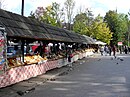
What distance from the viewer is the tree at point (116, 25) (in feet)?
407

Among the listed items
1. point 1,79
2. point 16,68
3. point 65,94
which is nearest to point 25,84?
point 16,68

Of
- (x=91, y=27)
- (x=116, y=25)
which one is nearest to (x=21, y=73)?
(x=91, y=27)

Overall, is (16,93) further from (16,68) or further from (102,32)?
(102,32)

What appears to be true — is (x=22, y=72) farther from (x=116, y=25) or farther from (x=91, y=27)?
(x=116, y=25)

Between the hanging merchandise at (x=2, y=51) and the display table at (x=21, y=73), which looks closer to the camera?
the hanging merchandise at (x=2, y=51)

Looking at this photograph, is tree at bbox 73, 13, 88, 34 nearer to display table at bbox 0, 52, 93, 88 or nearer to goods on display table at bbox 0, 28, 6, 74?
display table at bbox 0, 52, 93, 88

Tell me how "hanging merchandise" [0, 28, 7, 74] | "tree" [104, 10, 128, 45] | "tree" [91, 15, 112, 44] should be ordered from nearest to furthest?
"hanging merchandise" [0, 28, 7, 74] → "tree" [91, 15, 112, 44] → "tree" [104, 10, 128, 45]

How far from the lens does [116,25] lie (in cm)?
12738

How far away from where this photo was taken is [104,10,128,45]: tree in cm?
12412

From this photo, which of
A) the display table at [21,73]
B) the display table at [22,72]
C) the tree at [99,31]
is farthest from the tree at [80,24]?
the display table at [21,73]

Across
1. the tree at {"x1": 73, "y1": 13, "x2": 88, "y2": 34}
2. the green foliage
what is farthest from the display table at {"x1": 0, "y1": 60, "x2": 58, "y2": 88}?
the green foliage

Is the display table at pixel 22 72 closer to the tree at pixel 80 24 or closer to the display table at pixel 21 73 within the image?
the display table at pixel 21 73

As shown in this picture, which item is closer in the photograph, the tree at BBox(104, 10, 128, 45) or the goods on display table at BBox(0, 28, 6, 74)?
the goods on display table at BBox(0, 28, 6, 74)

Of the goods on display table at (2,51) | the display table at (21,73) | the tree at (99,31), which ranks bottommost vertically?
the display table at (21,73)
